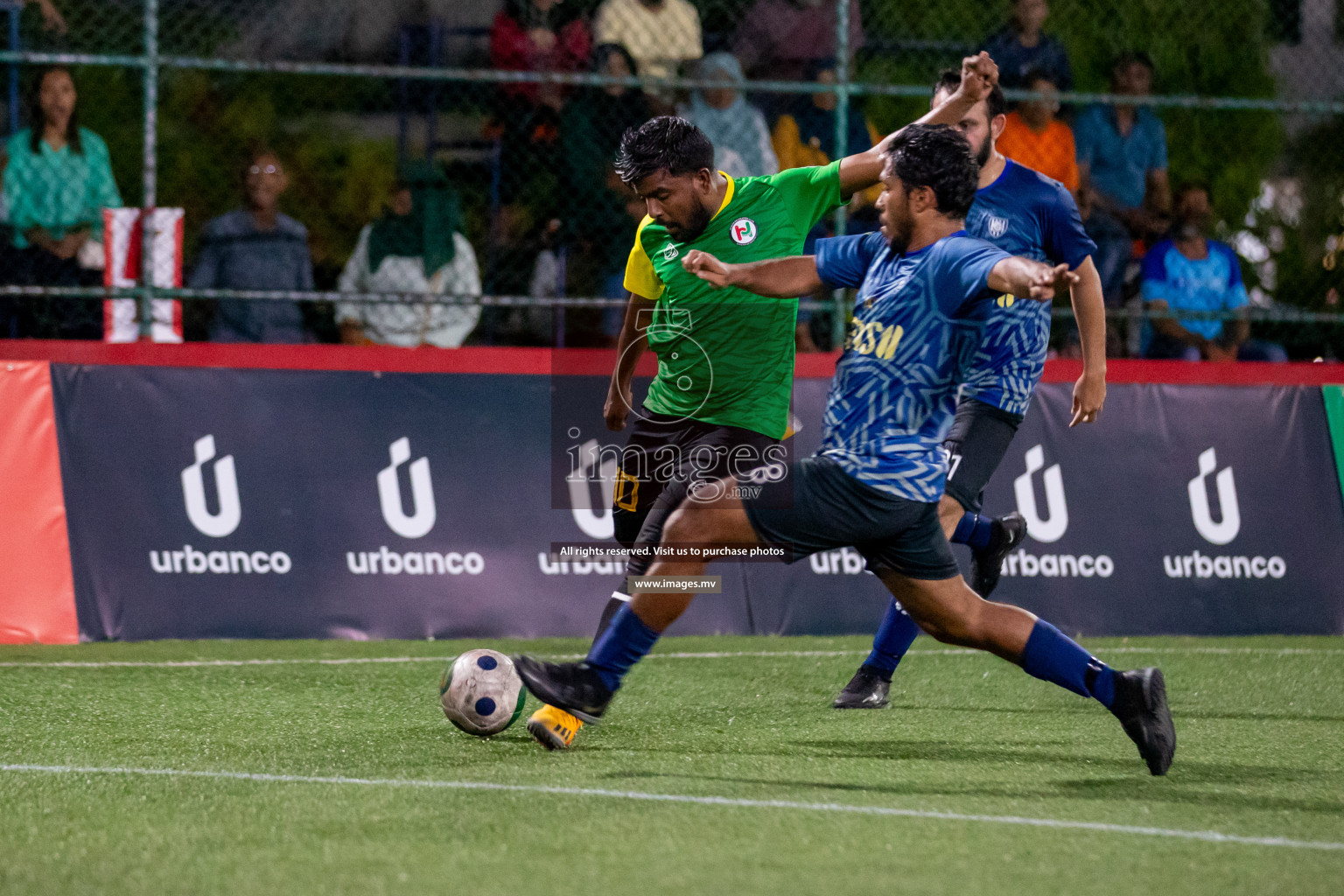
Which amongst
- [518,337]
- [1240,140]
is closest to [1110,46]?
[1240,140]

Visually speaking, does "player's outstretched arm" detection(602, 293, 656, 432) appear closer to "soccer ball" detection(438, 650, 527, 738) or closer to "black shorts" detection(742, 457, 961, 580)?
"soccer ball" detection(438, 650, 527, 738)

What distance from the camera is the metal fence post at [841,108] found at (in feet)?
30.8

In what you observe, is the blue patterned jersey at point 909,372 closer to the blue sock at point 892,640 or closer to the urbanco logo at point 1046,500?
the blue sock at point 892,640

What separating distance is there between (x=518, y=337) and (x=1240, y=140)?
645cm

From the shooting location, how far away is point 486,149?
10.3 meters

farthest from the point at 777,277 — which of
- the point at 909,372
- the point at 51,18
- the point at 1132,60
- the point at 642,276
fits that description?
the point at 51,18

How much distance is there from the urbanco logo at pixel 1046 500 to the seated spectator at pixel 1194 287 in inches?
64.6

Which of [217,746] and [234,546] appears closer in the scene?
[217,746]

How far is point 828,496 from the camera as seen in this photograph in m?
4.69

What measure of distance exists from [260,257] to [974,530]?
16.0ft

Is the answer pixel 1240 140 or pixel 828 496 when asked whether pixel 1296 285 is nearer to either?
pixel 1240 140

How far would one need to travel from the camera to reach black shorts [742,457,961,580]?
468 centimetres

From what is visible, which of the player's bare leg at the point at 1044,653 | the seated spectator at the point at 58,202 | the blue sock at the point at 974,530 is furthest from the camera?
the seated spectator at the point at 58,202

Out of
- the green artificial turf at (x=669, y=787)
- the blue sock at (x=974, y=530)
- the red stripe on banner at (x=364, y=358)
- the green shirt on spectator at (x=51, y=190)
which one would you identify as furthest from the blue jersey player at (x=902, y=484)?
the green shirt on spectator at (x=51, y=190)
